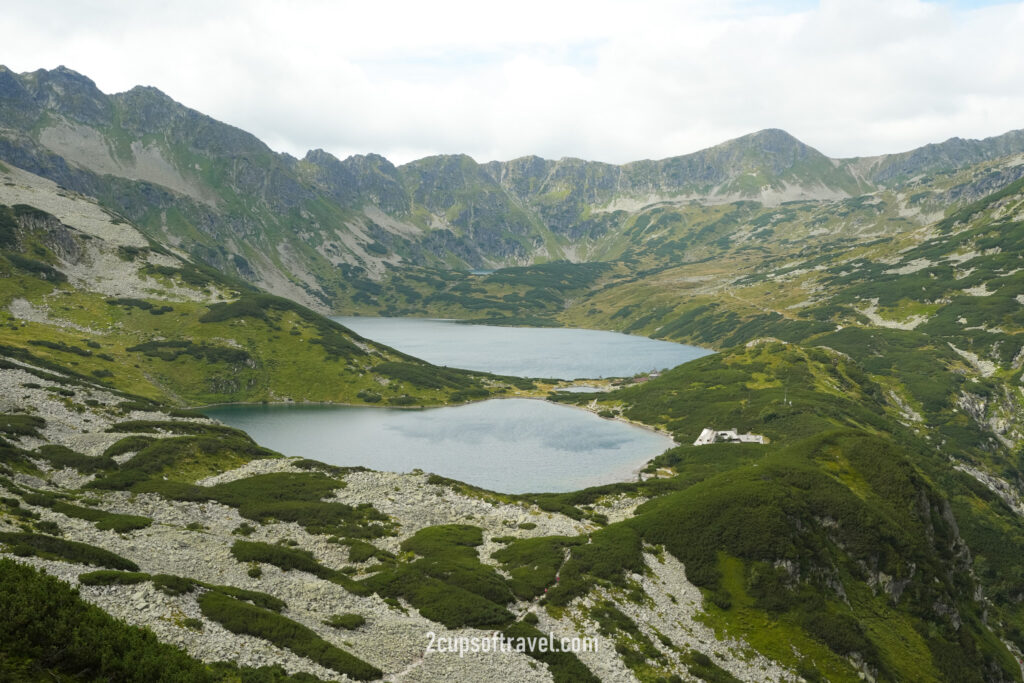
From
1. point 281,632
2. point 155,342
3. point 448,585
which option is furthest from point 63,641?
point 155,342

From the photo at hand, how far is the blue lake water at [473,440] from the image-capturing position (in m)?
115

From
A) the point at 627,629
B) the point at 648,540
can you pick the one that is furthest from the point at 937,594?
the point at 627,629

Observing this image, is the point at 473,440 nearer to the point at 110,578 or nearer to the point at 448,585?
the point at 448,585

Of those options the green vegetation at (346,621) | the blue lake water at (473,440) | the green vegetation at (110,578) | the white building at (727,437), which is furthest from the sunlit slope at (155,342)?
the green vegetation at (346,621)

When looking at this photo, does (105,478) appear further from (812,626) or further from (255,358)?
(255,358)

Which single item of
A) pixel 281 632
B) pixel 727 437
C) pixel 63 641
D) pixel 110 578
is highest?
pixel 63 641

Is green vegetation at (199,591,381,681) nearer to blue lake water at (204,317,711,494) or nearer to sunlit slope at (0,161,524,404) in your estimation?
blue lake water at (204,317,711,494)

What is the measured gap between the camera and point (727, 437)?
123m

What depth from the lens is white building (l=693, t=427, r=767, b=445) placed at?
11981cm

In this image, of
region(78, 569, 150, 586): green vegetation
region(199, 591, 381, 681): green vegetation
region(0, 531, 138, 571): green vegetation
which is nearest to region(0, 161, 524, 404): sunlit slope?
region(0, 531, 138, 571): green vegetation

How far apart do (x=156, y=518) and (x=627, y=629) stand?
148 ft

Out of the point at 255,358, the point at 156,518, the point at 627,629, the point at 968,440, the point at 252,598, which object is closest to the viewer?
the point at 252,598

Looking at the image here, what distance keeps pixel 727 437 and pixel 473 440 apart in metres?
62.8

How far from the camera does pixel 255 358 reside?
182m
